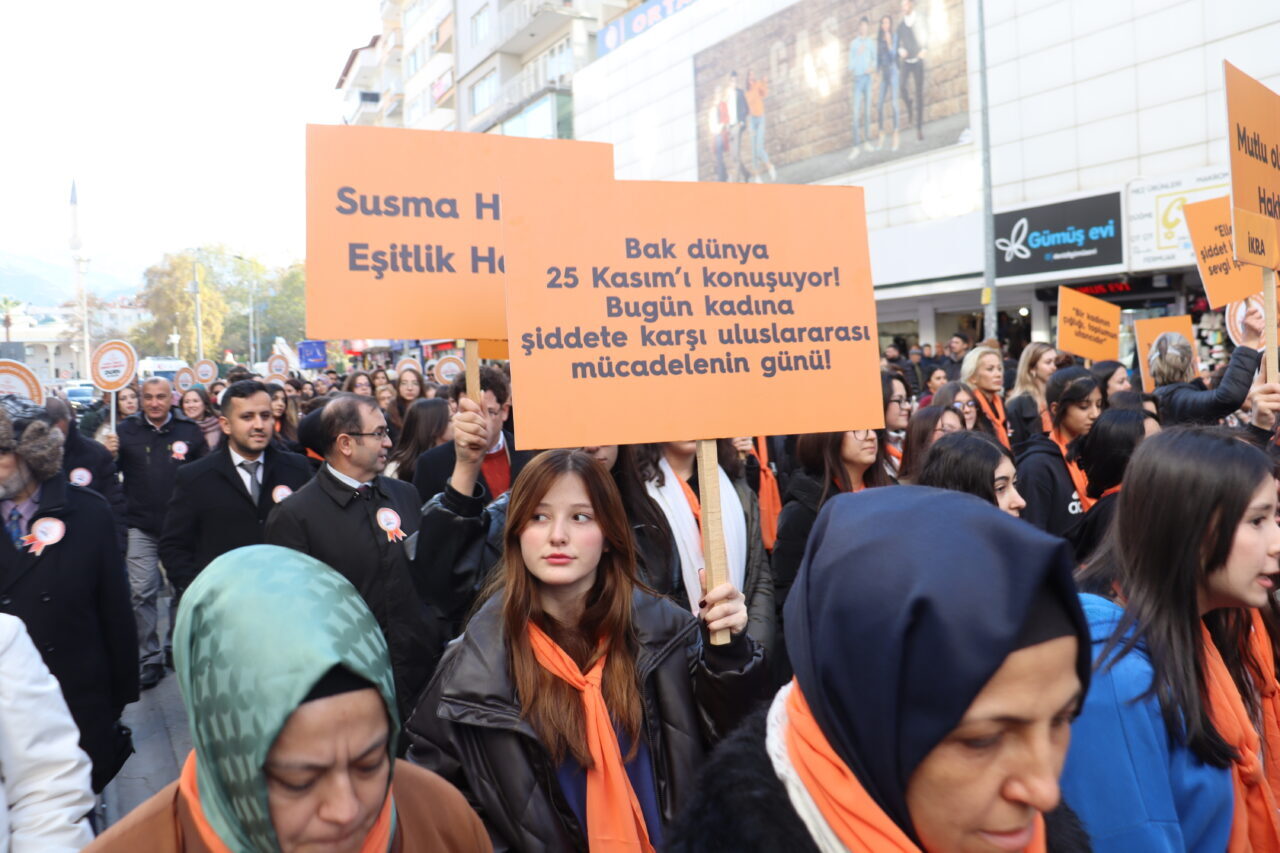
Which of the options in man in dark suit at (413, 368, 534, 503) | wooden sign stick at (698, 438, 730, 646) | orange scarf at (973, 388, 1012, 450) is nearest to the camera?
wooden sign stick at (698, 438, 730, 646)

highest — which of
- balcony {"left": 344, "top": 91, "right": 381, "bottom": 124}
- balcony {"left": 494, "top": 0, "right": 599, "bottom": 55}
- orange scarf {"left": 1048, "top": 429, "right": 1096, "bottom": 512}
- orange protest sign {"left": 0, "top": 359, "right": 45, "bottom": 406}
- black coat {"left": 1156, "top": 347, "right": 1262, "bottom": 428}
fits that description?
balcony {"left": 344, "top": 91, "right": 381, "bottom": 124}

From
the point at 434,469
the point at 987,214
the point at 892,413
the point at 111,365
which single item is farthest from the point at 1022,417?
the point at 987,214

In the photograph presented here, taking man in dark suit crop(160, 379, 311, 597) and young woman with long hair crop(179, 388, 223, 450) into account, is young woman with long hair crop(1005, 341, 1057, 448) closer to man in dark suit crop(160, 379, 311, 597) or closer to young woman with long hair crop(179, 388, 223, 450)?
man in dark suit crop(160, 379, 311, 597)

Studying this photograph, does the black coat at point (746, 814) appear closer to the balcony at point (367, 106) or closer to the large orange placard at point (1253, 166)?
the large orange placard at point (1253, 166)

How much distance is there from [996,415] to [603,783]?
565cm

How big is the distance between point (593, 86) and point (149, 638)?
107ft

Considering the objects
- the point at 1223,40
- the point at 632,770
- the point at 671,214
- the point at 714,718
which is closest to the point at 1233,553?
the point at 714,718

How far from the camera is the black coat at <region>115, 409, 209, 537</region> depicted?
23.5 feet

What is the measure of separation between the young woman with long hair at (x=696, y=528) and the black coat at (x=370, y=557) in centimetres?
106

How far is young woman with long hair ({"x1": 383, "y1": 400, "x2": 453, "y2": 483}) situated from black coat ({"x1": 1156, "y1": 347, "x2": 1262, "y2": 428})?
170 inches

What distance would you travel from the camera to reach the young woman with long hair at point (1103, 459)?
11.8 feet

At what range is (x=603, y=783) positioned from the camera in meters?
2.24

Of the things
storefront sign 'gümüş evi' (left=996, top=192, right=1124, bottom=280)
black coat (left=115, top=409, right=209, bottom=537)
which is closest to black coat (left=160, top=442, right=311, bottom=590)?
black coat (left=115, top=409, right=209, bottom=537)

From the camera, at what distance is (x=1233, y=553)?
1949 mm
